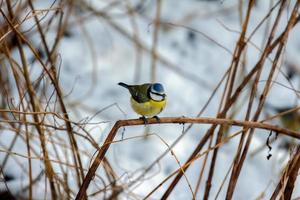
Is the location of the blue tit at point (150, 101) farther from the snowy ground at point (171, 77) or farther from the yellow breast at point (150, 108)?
the snowy ground at point (171, 77)

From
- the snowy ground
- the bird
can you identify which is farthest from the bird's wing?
A: the snowy ground

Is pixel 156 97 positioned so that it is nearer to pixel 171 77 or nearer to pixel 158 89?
pixel 158 89

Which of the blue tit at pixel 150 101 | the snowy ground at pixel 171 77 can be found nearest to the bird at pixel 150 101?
the blue tit at pixel 150 101


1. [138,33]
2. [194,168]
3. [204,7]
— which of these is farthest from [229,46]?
[194,168]

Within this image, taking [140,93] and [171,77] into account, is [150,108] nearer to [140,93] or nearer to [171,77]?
[140,93]

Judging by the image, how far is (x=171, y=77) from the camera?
3404 millimetres

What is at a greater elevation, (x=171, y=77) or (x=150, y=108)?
(x=171, y=77)

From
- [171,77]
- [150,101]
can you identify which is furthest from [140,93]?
[171,77]

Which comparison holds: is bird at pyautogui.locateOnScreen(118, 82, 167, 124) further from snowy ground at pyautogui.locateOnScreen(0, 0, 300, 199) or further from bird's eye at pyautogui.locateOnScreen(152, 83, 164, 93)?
snowy ground at pyautogui.locateOnScreen(0, 0, 300, 199)

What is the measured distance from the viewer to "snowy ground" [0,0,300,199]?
2.86m

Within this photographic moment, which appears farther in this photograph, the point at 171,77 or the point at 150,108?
the point at 171,77

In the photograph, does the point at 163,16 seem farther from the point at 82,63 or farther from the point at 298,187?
the point at 298,187

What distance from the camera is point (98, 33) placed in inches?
142

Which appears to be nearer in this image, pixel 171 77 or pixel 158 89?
pixel 158 89
